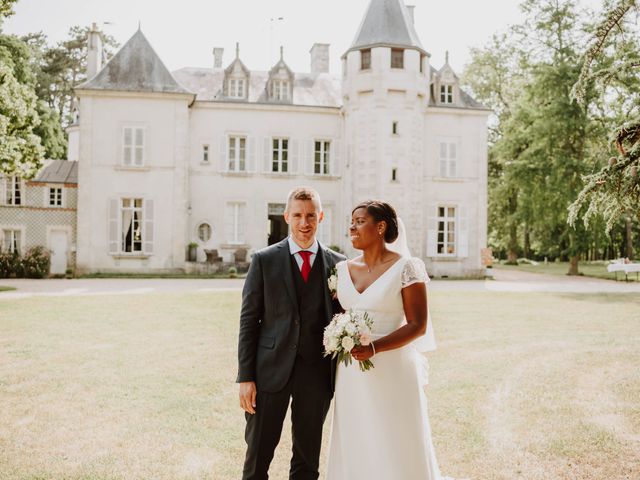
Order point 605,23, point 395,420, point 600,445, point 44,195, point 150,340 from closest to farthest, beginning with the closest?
point 395,420 < point 605,23 < point 600,445 < point 150,340 < point 44,195

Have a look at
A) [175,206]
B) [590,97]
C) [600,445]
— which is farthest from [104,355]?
[590,97]

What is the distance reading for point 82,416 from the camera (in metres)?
5.53

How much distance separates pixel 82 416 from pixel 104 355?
2.56 meters

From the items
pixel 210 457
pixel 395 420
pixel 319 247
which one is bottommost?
pixel 210 457

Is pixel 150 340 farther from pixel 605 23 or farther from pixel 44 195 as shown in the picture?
pixel 44 195

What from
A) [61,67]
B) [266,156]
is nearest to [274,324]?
[266,156]

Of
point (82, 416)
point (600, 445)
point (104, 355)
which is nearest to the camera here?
point (600, 445)

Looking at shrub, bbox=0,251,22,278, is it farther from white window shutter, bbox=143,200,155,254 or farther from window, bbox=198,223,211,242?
window, bbox=198,223,211,242

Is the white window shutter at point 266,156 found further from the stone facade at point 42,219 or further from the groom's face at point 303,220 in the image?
the groom's face at point 303,220

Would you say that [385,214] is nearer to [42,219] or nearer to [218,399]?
[218,399]

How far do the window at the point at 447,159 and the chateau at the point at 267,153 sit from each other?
6cm

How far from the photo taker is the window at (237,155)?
994 inches

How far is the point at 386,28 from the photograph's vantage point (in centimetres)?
2398

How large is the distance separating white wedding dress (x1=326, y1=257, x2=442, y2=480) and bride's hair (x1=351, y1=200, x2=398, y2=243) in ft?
0.53
